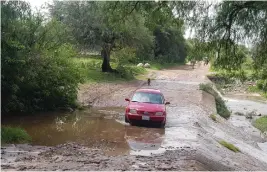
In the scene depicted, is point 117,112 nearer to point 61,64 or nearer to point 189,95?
point 61,64

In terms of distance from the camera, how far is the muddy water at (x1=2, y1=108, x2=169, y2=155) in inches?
480

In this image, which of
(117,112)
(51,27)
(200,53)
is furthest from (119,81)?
(200,53)

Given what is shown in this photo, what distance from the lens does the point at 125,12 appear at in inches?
421

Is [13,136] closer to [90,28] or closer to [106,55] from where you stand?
[90,28]

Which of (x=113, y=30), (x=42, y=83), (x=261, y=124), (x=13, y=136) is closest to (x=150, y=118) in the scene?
(x=113, y=30)

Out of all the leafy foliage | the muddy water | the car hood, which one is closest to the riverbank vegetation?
the leafy foliage

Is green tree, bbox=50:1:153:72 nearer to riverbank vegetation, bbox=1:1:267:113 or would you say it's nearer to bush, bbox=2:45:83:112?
riverbank vegetation, bbox=1:1:267:113

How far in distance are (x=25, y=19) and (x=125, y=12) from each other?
701cm

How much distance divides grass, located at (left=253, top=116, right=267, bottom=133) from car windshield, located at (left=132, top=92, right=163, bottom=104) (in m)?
10.9

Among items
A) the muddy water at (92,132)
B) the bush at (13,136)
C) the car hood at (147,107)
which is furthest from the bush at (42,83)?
the car hood at (147,107)

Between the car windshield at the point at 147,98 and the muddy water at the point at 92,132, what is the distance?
1.35 m

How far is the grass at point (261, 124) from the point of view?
25.1m

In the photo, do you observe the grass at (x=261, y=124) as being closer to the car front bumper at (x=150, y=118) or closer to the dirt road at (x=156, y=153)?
the dirt road at (x=156, y=153)

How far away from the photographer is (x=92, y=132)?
14.6 meters
